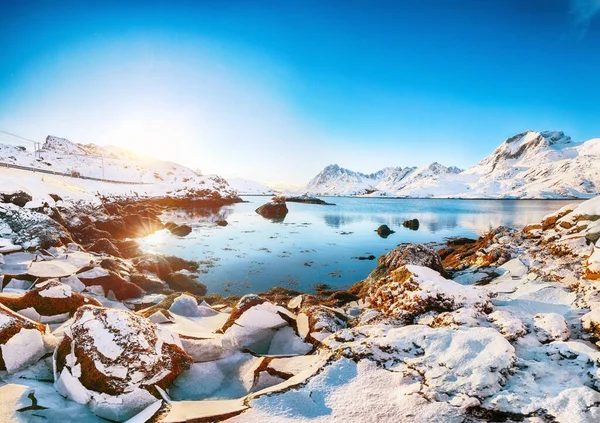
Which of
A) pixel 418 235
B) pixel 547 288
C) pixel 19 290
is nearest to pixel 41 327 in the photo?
pixel 19 290

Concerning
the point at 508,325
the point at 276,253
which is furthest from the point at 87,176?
the point at 508,325

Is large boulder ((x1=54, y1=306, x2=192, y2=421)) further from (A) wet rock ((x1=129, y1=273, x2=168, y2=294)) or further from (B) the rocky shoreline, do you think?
(A) wet rock ((x1=129, y1=273, x2=168, y2=294))

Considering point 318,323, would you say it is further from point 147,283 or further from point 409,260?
point 147,283

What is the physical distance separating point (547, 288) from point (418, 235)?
2656cm

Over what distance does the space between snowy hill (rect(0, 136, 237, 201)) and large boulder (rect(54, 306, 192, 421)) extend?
63.9 feet

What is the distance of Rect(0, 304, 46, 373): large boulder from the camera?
4.25 m

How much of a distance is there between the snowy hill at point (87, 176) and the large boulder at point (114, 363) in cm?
1949

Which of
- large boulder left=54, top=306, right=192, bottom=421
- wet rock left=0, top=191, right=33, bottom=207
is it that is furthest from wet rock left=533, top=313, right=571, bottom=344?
wet rock left=0, top=191, right=33, bottom=207

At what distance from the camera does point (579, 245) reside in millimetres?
8555

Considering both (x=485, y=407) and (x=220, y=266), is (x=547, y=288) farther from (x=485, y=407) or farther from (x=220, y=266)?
(x=220, y=266)

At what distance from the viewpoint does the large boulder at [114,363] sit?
12.6 feet

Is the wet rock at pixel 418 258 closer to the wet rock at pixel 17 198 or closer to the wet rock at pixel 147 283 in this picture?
the wet rock at pixel 147 283

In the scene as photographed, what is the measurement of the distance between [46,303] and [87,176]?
8636cm

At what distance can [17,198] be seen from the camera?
16.7 m
